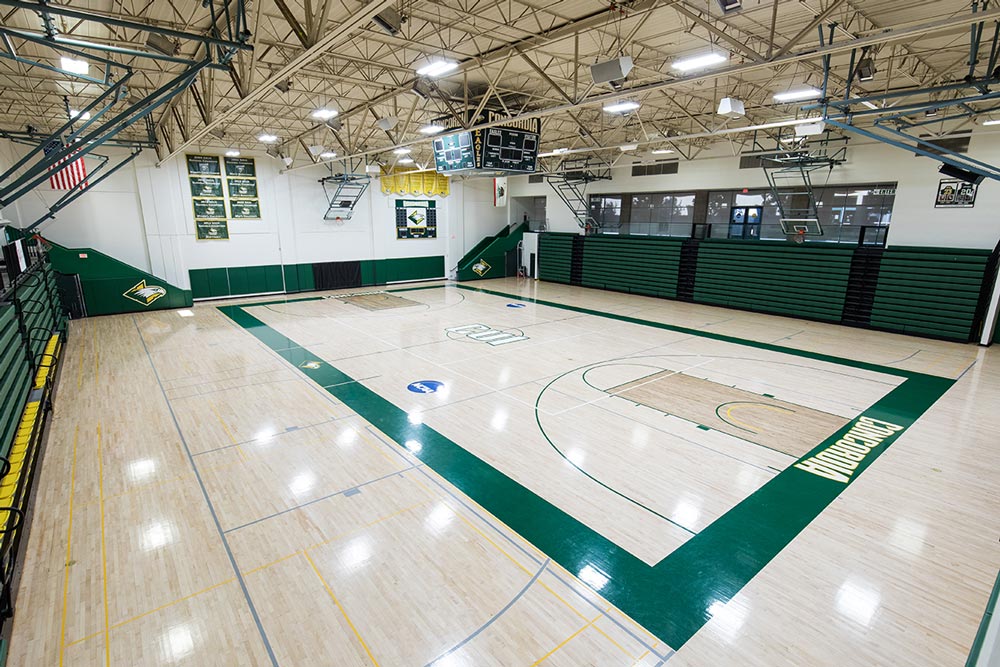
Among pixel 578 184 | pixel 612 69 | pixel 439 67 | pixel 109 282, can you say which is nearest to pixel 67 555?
pixel 439 67

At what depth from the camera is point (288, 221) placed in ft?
64.8

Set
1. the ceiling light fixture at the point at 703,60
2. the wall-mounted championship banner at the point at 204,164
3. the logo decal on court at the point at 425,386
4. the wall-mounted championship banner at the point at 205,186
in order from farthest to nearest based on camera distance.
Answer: the wall-mounted championship banner at the point at 205,186 < the wall-mounted championship banner at the point at 204,164 < the logo decal on court at the point at 425,386 < the ceiling light fixture at the point at 703,60

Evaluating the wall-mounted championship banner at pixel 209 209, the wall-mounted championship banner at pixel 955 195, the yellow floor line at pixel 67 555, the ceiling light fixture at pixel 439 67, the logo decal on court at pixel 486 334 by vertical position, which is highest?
the ceiling light fixture at pixel 439 67

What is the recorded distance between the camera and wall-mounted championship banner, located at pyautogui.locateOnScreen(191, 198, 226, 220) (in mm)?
17703

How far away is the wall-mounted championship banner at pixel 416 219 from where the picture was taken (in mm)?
22641

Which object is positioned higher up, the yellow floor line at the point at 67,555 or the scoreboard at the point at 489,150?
the scoreboard at the point at 489,150

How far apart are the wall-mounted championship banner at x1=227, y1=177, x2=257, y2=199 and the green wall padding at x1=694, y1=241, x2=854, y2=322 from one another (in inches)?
653

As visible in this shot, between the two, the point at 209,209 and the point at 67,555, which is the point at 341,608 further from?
the point at 209,209

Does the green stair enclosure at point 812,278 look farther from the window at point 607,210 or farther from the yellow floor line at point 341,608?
the yellow floor line at point 341,608

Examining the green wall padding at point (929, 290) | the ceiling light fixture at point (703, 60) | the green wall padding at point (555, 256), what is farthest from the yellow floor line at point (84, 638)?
the green wall padding at point (555, 256)

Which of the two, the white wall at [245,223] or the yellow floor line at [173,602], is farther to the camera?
the white wall at [245,223]

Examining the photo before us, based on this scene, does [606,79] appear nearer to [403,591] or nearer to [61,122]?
[403,591]

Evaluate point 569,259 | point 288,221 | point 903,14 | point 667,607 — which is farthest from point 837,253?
point 288,221

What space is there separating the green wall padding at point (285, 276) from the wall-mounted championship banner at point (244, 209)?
1.88 meters
